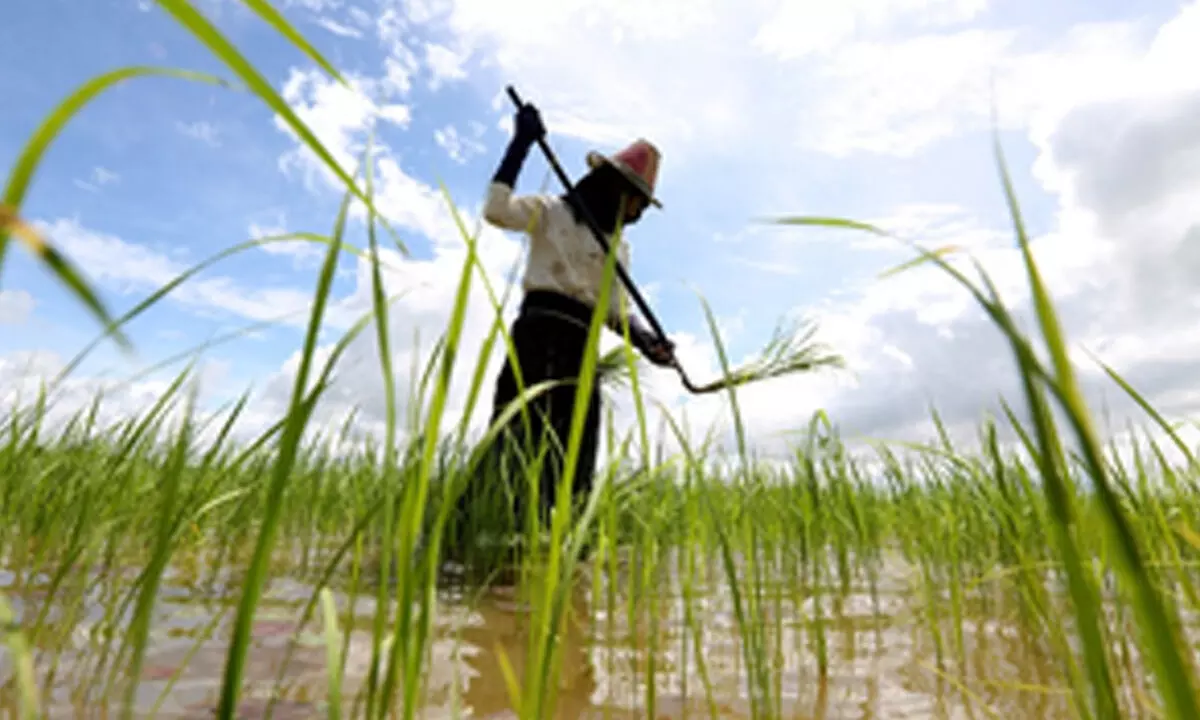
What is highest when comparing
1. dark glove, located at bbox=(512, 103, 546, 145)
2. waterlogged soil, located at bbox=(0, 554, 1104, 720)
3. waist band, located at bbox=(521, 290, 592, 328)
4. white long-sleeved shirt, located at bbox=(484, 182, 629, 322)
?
dark glove, located at bbox=(512, 103, 546, 145)

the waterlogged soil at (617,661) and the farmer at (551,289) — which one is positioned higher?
the farmer at (551,289)

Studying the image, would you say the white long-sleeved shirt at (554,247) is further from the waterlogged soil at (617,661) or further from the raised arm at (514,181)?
the waterlogged soil at (617,661)

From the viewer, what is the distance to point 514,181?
12.2 ft

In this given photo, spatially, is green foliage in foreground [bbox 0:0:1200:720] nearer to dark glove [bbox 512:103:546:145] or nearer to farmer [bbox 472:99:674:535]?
farmer [bbox 472:99:674:535]

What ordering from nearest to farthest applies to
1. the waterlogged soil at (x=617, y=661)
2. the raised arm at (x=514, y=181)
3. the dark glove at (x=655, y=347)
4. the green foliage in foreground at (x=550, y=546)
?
the green foliage in foreground at (x=550, y=546)
the waterlogged soil at (x=617, y=661)
the raised arm at (x=514, y=181)
the dark glove at (x=655, y=347)

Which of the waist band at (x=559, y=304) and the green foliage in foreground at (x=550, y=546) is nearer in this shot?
the green foliage in foreground at (x=550, y=546)

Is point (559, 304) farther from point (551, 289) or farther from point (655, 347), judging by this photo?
point (655, 347)

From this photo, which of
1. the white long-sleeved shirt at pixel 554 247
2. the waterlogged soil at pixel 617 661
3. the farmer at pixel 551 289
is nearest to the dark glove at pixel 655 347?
the farmer at pixel 551 289

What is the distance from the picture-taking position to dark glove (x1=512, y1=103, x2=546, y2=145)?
375 cm

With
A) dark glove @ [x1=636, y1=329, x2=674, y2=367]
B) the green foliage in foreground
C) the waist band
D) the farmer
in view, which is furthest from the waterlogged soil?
dark glove @ [x1=636, y1=329, x2=674, y2=367]

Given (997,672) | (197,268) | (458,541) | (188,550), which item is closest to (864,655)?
(997,672)

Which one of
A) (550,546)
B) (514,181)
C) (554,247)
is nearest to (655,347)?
(554,247)

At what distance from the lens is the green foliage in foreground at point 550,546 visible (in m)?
0.42

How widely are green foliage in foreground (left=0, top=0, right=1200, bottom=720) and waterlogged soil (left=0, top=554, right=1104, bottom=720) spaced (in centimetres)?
2
